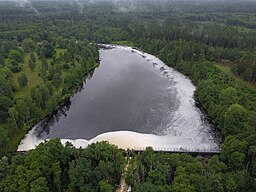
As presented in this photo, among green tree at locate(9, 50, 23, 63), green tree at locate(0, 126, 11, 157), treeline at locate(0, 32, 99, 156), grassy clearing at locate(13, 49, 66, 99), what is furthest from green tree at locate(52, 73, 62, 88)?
green tree at locate(9, 50, 23, 63)

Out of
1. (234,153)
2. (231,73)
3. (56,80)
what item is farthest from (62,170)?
(231,73)

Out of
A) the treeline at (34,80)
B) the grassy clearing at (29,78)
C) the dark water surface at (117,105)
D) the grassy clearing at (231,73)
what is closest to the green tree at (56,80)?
the treeline at (34,80)

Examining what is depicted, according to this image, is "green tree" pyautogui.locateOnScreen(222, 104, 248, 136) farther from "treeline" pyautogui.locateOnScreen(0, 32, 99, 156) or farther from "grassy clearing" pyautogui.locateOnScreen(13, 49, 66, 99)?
"grassy clearing" pyautogui.locateOnScreen(13, 49, 66, 99)

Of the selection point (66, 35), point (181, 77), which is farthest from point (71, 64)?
point (66, 35)

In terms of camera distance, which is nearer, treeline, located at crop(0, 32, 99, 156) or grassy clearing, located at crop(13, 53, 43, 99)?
treeline, located at crop(0, 32, 99, 156)

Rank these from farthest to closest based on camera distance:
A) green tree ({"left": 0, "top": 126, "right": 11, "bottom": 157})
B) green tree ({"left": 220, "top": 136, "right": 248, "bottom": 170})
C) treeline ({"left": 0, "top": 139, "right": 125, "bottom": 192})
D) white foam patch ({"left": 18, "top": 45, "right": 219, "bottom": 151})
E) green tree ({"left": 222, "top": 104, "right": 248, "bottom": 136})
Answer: white foam patch ({"left": 18, "top": 45, "right": 219, "bottom": 151})
green tree ({"left": 222, "top": 104, "right": 248, "bottom": 136})
green tree ({"left": 0, "top": 126, "right": 11, "bottom": 157})
green tree ({"left": 220, "top": 136, "right": 248, "bottom": 170})
treeline ({"left": 0, "top": 139, "right": 125, "bottom": 192})

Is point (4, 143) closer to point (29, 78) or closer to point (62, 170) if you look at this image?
point (62, 170)
